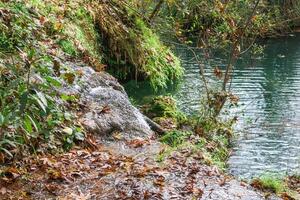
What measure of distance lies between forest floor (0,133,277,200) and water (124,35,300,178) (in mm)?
2615

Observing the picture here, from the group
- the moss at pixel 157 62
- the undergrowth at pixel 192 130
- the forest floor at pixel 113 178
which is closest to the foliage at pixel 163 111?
the undergrowth at pixel 192 130

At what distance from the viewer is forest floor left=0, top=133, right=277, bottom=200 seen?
5.03 m

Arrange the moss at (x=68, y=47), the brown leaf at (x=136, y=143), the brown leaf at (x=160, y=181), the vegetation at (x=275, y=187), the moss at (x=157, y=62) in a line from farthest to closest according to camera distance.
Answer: the moss at (x=157, y=62) → the moss at (x=68, y=47) → the brown leaf at (x=136, y=143) → the vegetation at (x=275, y=187) → the brown leaf at (x=160, y=181)

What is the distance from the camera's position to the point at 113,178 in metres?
5.42

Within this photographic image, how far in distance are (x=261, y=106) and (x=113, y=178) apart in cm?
809

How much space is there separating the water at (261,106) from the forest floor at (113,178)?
2.61m

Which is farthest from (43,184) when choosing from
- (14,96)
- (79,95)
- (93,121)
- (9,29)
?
(9,29)

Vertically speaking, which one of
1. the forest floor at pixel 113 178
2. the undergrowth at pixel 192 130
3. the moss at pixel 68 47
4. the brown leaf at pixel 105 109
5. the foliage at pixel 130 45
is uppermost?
the foliage at pixel 130 45

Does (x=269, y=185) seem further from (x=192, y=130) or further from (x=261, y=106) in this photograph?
(x=261, y=106)

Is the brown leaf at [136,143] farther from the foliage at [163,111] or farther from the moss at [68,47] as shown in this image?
the moss at [68,47]

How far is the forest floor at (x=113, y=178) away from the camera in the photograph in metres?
5.03

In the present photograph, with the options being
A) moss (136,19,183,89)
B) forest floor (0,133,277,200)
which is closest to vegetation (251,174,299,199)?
forest floor (0,133,277,200)

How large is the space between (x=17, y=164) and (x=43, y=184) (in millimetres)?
458

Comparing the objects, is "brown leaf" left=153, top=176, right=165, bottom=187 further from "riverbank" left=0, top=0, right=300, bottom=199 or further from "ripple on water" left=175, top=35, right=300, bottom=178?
"ripple on water" left=175, top=35, right=300, bottom=178
